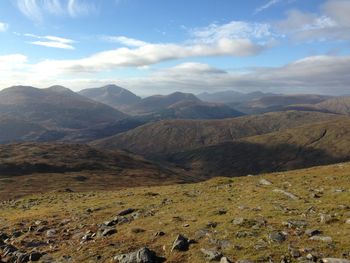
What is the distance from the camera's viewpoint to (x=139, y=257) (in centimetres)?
1753

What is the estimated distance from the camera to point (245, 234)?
64.2 ft

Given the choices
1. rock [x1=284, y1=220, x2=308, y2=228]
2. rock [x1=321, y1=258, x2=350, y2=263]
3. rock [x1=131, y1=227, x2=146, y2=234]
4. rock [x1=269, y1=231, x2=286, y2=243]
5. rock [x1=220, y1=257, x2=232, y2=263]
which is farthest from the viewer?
rock [x1=131, y1=227, x2=146, y2=234]

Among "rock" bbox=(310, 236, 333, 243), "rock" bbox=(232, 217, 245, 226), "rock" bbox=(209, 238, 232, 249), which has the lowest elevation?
"rock" bbox=(232, 217, 245, 226)

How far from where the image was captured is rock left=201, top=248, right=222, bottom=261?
16.7 m

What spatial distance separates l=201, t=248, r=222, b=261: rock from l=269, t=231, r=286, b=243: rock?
119 inches

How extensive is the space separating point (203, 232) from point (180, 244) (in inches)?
95.1

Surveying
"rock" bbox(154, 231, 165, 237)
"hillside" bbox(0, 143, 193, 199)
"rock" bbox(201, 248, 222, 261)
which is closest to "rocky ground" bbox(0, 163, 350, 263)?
"rock" bbox(201, 248, 222, 261)

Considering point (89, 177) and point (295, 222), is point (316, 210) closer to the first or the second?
point (295, 222)

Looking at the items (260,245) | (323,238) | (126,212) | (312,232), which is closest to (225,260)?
(260,245)

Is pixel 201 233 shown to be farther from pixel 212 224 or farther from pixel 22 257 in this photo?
pixel 22 257

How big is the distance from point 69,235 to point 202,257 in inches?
439

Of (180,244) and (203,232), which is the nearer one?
(180,244)

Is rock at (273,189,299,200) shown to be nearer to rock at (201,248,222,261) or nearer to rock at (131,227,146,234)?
rock at (131,227,146,234)

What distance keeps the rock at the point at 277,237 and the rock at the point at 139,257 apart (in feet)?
19.1
